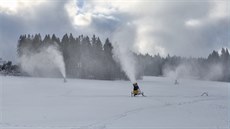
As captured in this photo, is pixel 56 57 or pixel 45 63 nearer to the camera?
pixel 45 63

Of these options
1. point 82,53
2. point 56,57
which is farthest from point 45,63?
point 82,53

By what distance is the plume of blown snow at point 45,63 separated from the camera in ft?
208

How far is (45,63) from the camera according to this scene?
206 ft

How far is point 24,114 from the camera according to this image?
1238 cm

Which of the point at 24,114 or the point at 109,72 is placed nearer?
the point at 24,114

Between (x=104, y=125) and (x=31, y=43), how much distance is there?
61892 mm

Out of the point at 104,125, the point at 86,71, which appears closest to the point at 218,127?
the point at 104,125

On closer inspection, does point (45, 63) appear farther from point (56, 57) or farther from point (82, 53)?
point (82, 53)

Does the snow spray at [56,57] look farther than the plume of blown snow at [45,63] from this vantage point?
Yes

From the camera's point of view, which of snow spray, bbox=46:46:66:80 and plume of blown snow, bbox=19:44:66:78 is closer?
plume of blown snow, bbox=19:44:66:78

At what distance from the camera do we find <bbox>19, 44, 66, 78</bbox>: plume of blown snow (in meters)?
63.2

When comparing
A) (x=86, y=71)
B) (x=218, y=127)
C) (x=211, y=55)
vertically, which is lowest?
(x=218, y=127)

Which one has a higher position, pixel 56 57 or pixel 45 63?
pixel 56 57

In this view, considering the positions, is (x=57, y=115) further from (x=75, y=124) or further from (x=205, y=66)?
(x=205, y=66)
